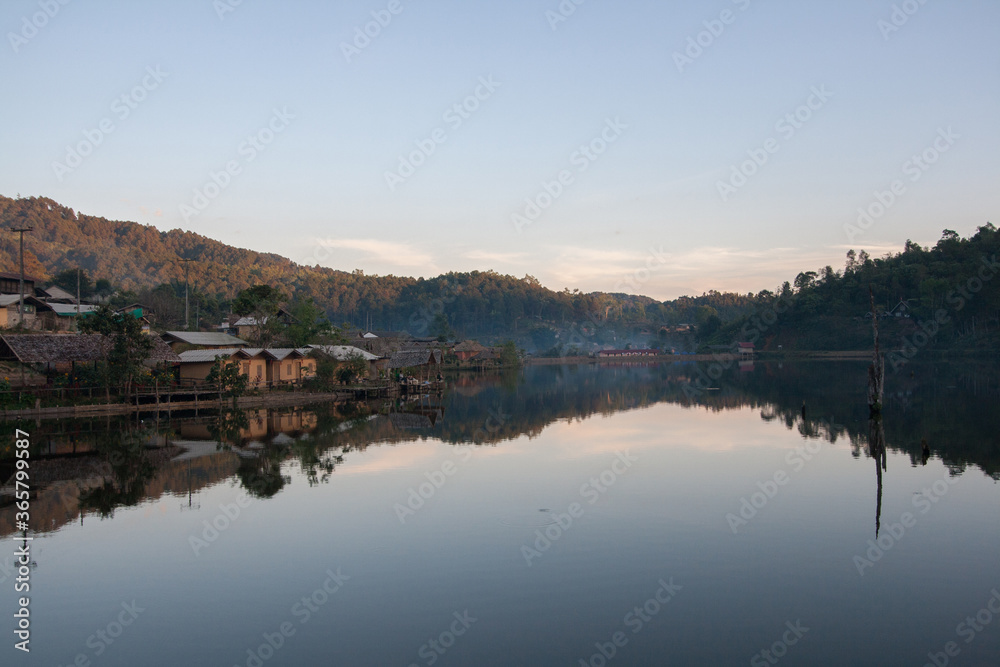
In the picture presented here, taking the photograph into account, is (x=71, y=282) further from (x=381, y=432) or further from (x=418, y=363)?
(x=381, y=432)

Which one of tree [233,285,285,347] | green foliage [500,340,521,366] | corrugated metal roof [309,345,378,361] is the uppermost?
tree [233,285,285,347]

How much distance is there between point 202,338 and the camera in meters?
37.7

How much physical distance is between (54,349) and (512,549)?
25.8 m

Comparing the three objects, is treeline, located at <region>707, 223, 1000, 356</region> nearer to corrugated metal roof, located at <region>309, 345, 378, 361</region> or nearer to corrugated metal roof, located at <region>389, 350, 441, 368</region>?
corrugated metal roof, located at <region>389, 350, 441, 368</region>

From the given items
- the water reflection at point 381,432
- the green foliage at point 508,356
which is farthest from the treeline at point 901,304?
the green foliage at point 508,356

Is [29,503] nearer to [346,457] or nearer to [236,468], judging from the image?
[236,468]

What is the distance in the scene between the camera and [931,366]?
185ft

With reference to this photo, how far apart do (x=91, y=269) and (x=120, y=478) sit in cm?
11513

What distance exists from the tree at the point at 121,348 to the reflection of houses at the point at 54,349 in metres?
0.59

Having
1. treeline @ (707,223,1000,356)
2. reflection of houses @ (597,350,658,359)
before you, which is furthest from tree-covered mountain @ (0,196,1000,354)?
reflection of houses @ (597,350,658,359)

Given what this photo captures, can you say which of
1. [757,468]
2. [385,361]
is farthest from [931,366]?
[757,468]

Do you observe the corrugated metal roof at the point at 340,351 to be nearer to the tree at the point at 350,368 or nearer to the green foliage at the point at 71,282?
the tree at the point at 350,368

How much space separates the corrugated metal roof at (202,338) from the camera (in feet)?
120

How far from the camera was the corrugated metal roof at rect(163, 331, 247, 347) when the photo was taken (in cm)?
3653
